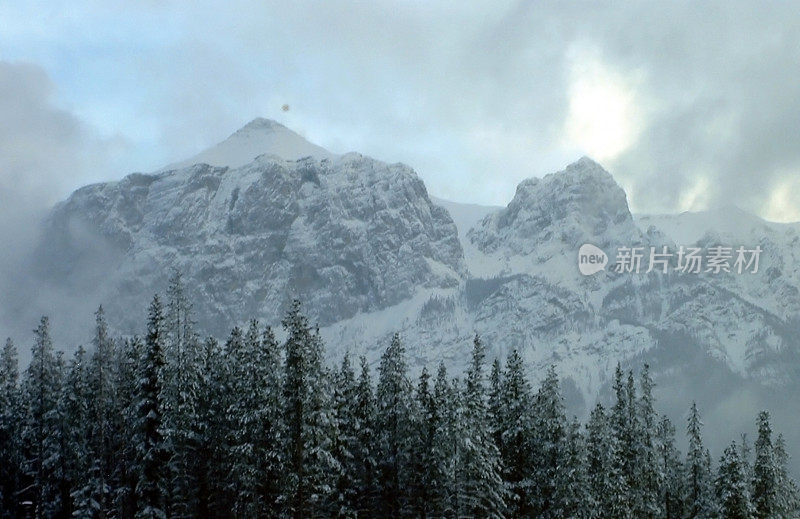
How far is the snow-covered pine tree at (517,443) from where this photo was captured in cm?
6028

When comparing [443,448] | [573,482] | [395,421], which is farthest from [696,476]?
[395,421]

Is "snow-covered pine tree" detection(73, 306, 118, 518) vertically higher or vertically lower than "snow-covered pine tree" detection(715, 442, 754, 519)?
higher

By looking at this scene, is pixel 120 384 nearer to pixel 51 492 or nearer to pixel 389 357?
pixel 51 492

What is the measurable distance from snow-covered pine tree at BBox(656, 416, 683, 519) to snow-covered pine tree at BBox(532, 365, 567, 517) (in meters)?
16.1

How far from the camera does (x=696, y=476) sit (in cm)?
7844

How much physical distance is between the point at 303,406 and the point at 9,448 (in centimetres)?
3776

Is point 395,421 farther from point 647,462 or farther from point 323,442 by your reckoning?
point 647,462

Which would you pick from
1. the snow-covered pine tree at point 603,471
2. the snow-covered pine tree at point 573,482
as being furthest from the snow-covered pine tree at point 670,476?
the snow-covered pine tree at point 573,482

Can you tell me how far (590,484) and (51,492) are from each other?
3834 cm

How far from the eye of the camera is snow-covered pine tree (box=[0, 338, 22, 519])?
76.2 m

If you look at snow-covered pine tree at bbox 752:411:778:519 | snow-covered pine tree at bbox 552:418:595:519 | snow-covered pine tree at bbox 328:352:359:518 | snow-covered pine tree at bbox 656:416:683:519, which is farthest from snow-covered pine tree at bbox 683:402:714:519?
snow-covered pine tree at bbox 328:352:359:518

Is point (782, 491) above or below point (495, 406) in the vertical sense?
below

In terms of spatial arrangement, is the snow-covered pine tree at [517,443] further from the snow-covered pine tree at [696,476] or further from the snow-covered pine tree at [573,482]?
the snow-covered pine tree at [696,476]

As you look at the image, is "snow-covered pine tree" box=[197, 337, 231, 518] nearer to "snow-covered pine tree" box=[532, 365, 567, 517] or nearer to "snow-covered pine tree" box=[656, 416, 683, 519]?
"snow-covered pine tree" box=[532, 365, 567, 517]
